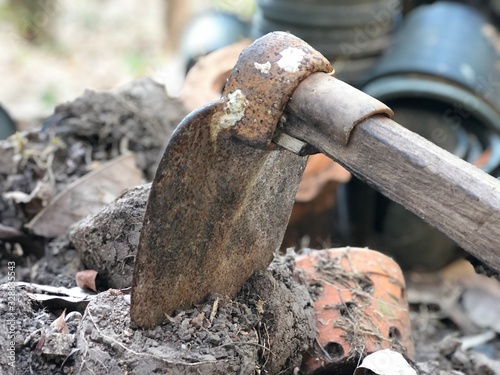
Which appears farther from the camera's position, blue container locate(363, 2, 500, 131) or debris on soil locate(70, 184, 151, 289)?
blue container locate(363, 2, 500, 131)

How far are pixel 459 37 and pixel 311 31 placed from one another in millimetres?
770

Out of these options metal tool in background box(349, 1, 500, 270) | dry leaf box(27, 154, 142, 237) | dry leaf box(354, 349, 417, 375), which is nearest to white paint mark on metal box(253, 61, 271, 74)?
dry leaf box(354, 349, 417, 375)

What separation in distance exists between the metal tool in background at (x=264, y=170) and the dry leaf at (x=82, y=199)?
2.19ft

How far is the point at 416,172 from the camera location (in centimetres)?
126

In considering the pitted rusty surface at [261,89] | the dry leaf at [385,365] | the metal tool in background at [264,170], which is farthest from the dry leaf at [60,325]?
the dry leaf at [385,365]

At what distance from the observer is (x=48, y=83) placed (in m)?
5.71

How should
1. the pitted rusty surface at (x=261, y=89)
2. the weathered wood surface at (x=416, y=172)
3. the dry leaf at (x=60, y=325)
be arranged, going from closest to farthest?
the weathered wood surface at (x=416, y=172), the pitted rusty surface at (x=261, y=89), the dry leaf at (x=60, y=325)

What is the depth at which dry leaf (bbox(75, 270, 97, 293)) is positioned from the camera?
170 cm

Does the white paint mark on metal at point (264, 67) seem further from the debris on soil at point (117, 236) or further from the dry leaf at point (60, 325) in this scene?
the dry leaf at point (60, 325)

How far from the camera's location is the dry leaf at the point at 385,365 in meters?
1.52

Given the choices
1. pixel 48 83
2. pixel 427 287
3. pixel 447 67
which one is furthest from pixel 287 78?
pixel 48 83

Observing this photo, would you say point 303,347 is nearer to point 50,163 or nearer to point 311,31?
point 50,163

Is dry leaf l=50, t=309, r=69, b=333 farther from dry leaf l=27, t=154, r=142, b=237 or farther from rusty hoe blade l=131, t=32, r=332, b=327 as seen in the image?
dry leaf l=27, t=154, r=142, b=237

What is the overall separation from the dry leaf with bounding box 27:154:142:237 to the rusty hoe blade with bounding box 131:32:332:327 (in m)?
0.65
